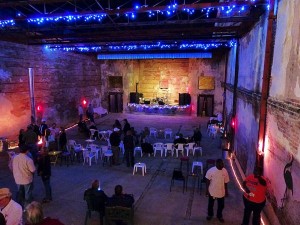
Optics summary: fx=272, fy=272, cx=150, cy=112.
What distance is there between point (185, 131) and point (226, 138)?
4.57 meters

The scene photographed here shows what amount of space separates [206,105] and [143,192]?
52.1ft

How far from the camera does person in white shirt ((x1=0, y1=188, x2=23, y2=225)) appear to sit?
13.3 feet

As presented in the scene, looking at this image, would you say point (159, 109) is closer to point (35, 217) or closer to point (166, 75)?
point (166, 75)

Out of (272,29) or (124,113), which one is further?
(124,113)

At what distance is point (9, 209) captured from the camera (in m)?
4.10

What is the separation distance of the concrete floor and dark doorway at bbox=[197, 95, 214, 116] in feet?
35.1

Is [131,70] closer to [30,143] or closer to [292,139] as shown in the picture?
[30,143]

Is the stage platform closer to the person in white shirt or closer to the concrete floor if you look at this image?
the concrete floor

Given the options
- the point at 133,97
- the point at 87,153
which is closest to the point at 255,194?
the point at 87,153

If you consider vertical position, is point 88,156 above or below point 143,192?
above

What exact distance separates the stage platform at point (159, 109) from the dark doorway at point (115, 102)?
819 millimetres

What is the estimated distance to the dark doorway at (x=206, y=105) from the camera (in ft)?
75.2

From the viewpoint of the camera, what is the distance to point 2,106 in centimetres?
1276

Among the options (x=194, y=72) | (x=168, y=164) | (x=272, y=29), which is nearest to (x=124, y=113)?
(x=194, y=72)
